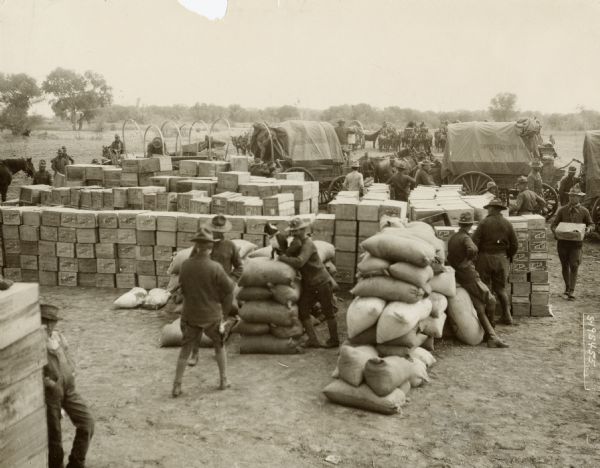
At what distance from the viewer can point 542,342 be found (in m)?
8.39

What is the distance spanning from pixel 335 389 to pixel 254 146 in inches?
502

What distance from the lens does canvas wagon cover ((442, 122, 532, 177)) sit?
17094mm

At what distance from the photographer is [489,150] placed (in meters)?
17.3

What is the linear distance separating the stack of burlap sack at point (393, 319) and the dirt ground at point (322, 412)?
0.20 metres

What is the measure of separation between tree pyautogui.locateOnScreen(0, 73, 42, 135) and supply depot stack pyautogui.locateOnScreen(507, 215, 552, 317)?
34.7 m

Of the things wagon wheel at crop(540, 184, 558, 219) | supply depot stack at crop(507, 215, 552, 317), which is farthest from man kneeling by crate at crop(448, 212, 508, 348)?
wagon wheel at crop(540, 184, 558, 219)

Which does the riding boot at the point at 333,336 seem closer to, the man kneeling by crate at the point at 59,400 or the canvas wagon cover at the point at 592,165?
the man kneeling by crate at the point at 59,400

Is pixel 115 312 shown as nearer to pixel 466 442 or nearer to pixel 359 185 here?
pixel 466 442

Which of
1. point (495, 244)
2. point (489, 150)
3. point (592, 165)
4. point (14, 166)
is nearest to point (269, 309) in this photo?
point (495, 244)

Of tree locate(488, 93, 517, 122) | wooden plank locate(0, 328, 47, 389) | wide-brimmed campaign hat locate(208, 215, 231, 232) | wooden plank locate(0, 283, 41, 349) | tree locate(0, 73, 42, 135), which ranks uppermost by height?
tree locate(488, 93, 517, 122)

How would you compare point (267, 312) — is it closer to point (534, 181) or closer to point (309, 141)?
point (534, 181)

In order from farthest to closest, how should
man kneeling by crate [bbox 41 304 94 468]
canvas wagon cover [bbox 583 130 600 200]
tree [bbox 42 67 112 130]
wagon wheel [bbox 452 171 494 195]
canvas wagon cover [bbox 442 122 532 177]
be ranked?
tree [bbox 42 67 112 130]
wagon wheel [bbox 452 171 494 195]
canvas wagon cover [bbox 442 122 532 177]
canvas wagon cover [bbox 583 130 600 200]
man kneeling by crate [bbox 41 304 94 468]

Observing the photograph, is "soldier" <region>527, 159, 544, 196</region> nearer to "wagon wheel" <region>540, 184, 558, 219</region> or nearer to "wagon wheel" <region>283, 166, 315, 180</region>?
"wagon wheel" <region>540, 184, 558, 219</region>

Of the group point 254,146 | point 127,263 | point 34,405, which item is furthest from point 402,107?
point 34,405
